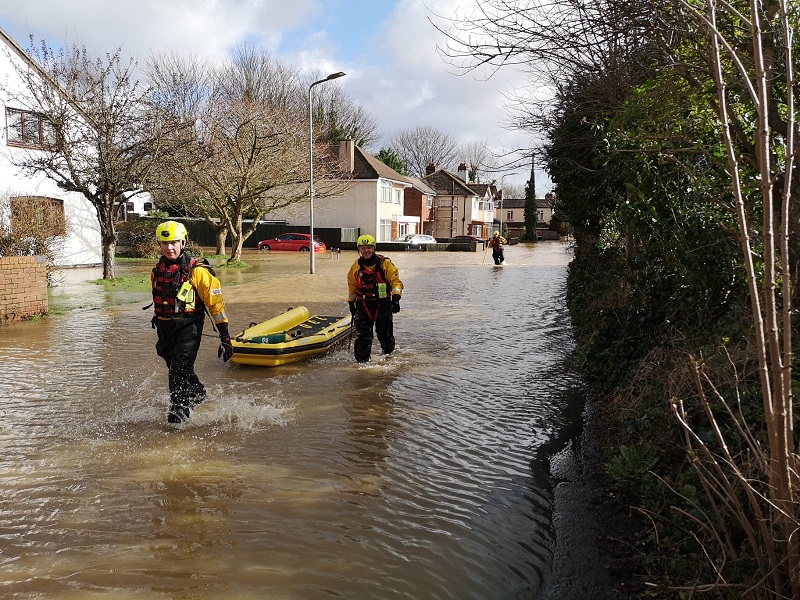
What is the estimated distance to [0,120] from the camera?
19.3 meters

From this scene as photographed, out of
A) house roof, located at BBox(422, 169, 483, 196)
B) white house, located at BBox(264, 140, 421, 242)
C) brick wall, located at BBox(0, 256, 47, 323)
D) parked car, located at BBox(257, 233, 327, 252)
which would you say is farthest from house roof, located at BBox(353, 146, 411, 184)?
brick wall, located at BBox(0, 256, 47, 323)

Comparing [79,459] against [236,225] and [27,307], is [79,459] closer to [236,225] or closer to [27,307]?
[27,307]

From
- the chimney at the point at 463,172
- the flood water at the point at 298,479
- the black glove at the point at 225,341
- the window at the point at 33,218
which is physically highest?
the chimney at the point at 463,172

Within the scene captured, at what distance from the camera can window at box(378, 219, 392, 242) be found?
47.5m

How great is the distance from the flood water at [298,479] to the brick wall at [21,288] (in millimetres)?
2898

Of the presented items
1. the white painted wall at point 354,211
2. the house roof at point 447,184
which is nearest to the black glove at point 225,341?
the white painted wall at point 354,211

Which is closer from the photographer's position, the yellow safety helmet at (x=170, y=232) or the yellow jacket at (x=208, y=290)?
the yellow safety helmet at (x=170, y=232)

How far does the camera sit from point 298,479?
16.5 feet

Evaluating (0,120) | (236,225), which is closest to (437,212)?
(236,225)

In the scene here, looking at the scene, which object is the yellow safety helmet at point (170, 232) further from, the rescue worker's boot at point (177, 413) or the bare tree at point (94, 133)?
the bare tree at point (94, 133)

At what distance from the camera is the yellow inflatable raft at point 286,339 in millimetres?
8578

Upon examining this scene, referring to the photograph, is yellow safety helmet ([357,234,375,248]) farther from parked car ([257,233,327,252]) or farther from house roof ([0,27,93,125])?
parked car ([257,233,327,252])

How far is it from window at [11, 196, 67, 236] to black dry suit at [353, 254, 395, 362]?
35.8 feet

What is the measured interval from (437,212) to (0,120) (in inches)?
1998
